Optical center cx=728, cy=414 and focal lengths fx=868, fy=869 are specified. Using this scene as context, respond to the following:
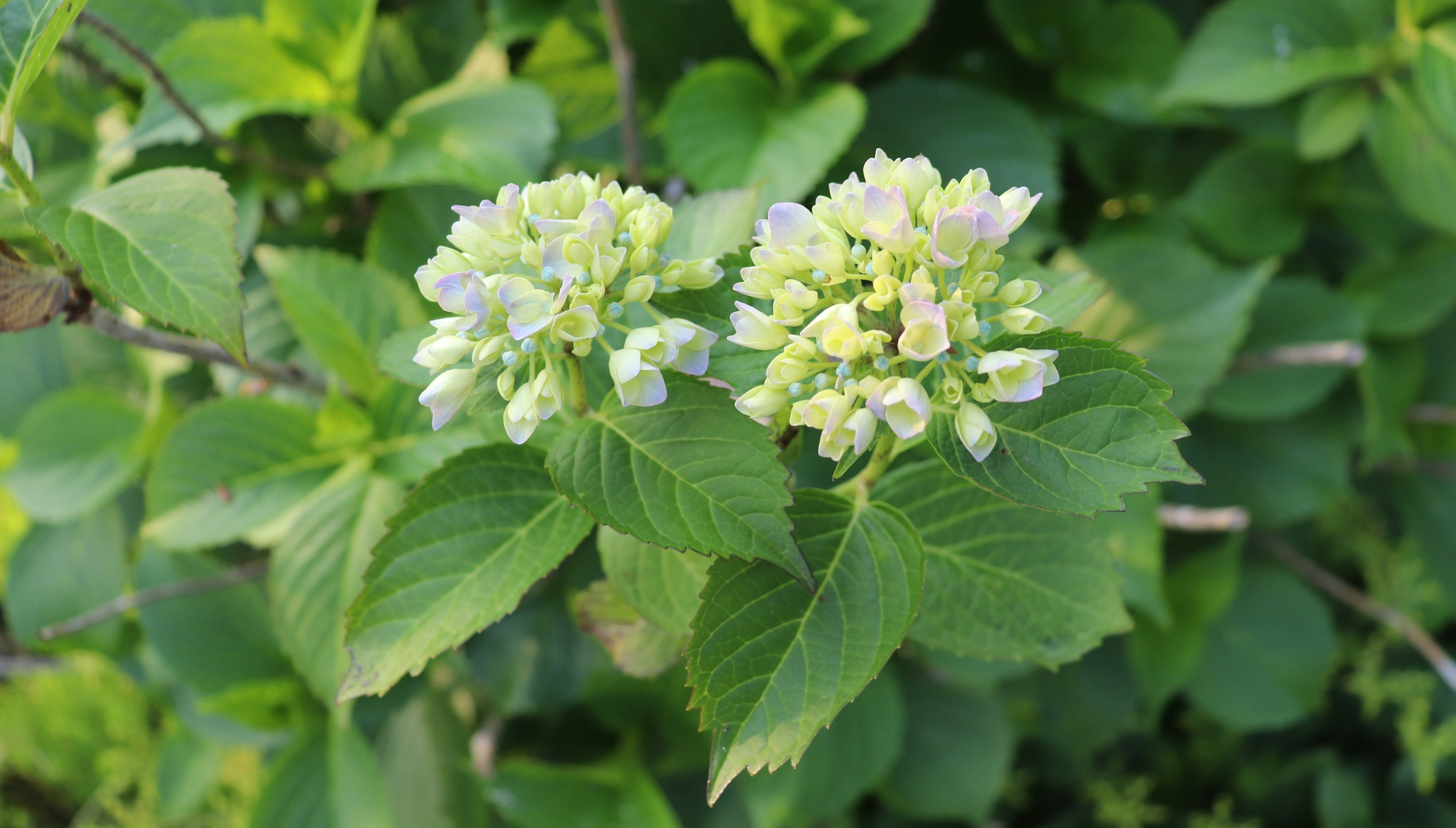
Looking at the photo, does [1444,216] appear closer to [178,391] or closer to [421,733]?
[421,733]

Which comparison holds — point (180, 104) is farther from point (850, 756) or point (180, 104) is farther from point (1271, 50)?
point (1271, 50)

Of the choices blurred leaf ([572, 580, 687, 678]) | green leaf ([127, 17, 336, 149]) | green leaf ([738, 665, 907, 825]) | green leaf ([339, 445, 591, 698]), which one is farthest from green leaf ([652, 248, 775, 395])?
green leaf ([738, 665, 907, 825])

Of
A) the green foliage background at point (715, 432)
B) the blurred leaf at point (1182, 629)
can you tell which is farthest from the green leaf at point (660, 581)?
the blurred leaf at point (1182, 629)

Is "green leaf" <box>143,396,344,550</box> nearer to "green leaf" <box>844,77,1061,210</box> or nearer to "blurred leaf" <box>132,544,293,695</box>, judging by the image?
"blurred leaf" <box>132,544,293,695</box>

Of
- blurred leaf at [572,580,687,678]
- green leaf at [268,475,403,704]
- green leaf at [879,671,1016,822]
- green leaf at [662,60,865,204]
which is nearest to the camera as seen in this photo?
blurred leaf at [572,580,687,678]

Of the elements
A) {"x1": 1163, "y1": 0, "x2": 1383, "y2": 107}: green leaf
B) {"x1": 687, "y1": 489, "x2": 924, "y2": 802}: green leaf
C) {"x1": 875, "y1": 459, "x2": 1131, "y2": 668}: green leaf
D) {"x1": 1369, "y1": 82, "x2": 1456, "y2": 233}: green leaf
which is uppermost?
{"x1": 687, "y1": 489, "x2": 924, "y2": 802}: green leaf

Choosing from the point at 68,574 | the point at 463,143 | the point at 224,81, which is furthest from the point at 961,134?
the point at 68,574

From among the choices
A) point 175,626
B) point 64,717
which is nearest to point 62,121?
point 175,626

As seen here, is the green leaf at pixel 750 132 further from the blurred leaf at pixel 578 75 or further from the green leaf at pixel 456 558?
the green leaf at pixel 456 558
